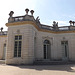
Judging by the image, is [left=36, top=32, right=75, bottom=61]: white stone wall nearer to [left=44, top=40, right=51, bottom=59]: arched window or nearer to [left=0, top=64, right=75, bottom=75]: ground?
[left=44, top=40, right=51, bottom=59]: arched window

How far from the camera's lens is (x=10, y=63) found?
12.2 m

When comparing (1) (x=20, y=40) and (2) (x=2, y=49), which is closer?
(1) (x=20, y=40)

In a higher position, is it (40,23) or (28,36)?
(40,23)

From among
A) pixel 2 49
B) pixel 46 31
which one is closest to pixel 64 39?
pixel 46 31

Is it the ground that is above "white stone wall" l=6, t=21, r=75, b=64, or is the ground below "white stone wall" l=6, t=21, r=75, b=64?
below

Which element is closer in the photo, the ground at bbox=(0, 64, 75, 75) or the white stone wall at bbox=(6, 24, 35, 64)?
the ground at bbox=(0, 64, 75, 75)

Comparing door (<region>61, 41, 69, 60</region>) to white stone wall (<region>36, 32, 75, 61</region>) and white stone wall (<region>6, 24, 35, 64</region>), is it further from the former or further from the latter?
white stone wall (<region>6, 24, 35, 64</region>)

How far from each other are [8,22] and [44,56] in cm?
678

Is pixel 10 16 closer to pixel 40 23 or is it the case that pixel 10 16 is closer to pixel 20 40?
pixel 20 40

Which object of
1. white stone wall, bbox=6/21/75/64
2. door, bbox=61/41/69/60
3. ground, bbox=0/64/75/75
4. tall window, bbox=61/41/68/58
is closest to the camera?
ground, bbox=0/64/75/75

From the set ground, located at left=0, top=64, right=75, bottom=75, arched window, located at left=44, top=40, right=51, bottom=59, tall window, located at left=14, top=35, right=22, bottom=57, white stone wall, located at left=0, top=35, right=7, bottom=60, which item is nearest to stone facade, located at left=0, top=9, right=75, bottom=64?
arched window, located at left=44, top=40, right=51, bottom=59

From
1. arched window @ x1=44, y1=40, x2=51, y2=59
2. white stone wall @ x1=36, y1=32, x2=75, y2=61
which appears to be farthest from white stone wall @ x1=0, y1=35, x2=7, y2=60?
arched window @ x1=44, y1=40, x2=51, y2=59

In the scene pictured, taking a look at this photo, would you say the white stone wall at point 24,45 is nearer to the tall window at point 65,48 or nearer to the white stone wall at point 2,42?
the tall window at point 65,48

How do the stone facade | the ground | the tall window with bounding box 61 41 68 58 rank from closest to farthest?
the ground
the stone facade
the tall window with bounding box 61 41 68 58
